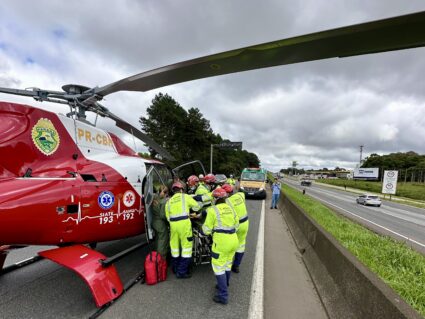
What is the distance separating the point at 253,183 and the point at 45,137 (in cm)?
1668

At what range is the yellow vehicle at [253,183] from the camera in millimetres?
18656

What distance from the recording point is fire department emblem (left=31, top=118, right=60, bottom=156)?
3.43 m

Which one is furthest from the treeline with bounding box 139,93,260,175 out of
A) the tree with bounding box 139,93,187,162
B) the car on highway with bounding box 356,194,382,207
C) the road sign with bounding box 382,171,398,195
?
the road sign with bounding box 382,171,398,195

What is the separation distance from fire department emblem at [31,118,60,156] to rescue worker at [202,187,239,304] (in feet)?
8.81

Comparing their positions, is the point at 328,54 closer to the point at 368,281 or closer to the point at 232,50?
the point at 232,50

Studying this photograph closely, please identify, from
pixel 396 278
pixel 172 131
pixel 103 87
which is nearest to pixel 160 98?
pixel 172 131

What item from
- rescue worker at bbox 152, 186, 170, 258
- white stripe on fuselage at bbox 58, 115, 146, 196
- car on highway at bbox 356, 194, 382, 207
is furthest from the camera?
car on highway at bbox 356, 194, 382, 207

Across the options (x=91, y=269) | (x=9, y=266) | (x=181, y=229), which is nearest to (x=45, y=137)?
(x=91, y=269)

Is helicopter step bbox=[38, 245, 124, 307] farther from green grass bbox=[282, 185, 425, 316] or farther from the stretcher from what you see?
green grass bbox=[282, 185, 425, 316]

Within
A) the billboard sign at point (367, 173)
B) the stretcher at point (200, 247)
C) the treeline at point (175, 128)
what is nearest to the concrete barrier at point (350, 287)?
the stretcher at point (200, 247)

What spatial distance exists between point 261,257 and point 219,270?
8.03 feet

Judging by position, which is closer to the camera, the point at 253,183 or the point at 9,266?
the point at 9,266

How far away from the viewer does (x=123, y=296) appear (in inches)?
148

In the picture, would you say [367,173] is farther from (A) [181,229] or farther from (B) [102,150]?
(B) [102,150]
